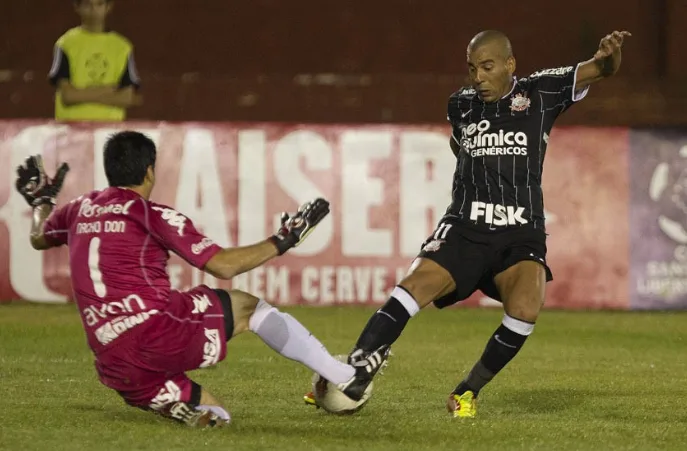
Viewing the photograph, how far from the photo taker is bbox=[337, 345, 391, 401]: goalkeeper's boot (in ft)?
20.7

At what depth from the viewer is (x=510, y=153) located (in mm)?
6961

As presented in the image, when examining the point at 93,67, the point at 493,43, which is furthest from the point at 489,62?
the point at 93,67

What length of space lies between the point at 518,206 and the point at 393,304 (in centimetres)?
82

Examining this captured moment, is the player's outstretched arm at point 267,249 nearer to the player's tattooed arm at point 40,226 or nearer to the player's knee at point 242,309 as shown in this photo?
the player's knee at point 242,309

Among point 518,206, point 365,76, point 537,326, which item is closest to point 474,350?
point 537,326

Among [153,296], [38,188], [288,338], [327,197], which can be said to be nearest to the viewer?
[153,296]

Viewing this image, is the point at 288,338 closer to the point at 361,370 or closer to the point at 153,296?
the point at 361,370

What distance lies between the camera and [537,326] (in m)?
10.9

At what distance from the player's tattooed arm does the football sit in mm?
1391

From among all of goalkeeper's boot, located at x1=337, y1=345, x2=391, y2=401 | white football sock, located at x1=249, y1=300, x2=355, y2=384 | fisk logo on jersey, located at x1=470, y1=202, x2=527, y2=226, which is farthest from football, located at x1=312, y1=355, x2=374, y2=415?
fisk logo on jersey, located at x1=470, y1=202, x2=527, y2=226

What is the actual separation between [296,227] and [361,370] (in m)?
0.81

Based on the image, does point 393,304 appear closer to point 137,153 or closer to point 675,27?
point 137,153

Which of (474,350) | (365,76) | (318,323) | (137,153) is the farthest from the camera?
(365,76)

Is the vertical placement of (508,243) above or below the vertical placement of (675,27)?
below
